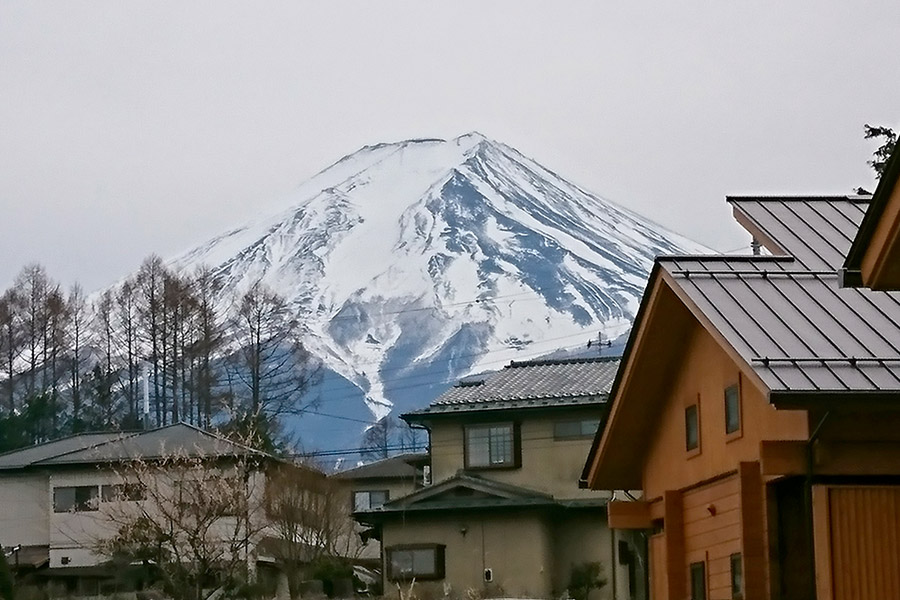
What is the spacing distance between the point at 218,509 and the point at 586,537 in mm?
9267

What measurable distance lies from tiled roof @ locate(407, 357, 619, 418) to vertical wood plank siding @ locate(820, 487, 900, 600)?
84.3ft

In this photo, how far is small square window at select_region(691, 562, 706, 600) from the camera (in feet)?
43.8

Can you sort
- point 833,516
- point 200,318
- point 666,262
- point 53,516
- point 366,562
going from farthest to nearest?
point 200,318 < point 366,562 < point 53,516 < point 666,262 < point 833,516

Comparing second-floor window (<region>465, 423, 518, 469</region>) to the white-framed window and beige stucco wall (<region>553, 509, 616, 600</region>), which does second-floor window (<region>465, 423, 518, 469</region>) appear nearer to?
the white-framed window

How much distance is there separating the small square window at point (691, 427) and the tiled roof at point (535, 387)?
74.5 ft

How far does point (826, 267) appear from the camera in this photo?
1245cm

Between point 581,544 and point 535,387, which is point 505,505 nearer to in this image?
point 581,544

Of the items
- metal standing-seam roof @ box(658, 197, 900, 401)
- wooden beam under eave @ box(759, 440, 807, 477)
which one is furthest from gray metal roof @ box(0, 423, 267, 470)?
wooden beam under eave @ box(759, 440, 807, 477)

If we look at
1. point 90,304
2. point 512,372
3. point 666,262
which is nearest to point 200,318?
point 90,304

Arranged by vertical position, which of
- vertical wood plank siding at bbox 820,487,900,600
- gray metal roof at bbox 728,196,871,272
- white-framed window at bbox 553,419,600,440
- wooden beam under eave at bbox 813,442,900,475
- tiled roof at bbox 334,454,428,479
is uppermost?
gray metal roof at bbox 728,196,871,272

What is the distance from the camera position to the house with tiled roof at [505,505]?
3638 cm

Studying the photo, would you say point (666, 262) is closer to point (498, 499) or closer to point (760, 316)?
point (760, 316)

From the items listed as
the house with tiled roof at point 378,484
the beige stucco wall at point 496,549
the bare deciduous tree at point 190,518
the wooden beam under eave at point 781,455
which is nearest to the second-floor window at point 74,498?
the bare deciduous tree at point 190,518

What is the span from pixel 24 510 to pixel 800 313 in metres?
39.6
